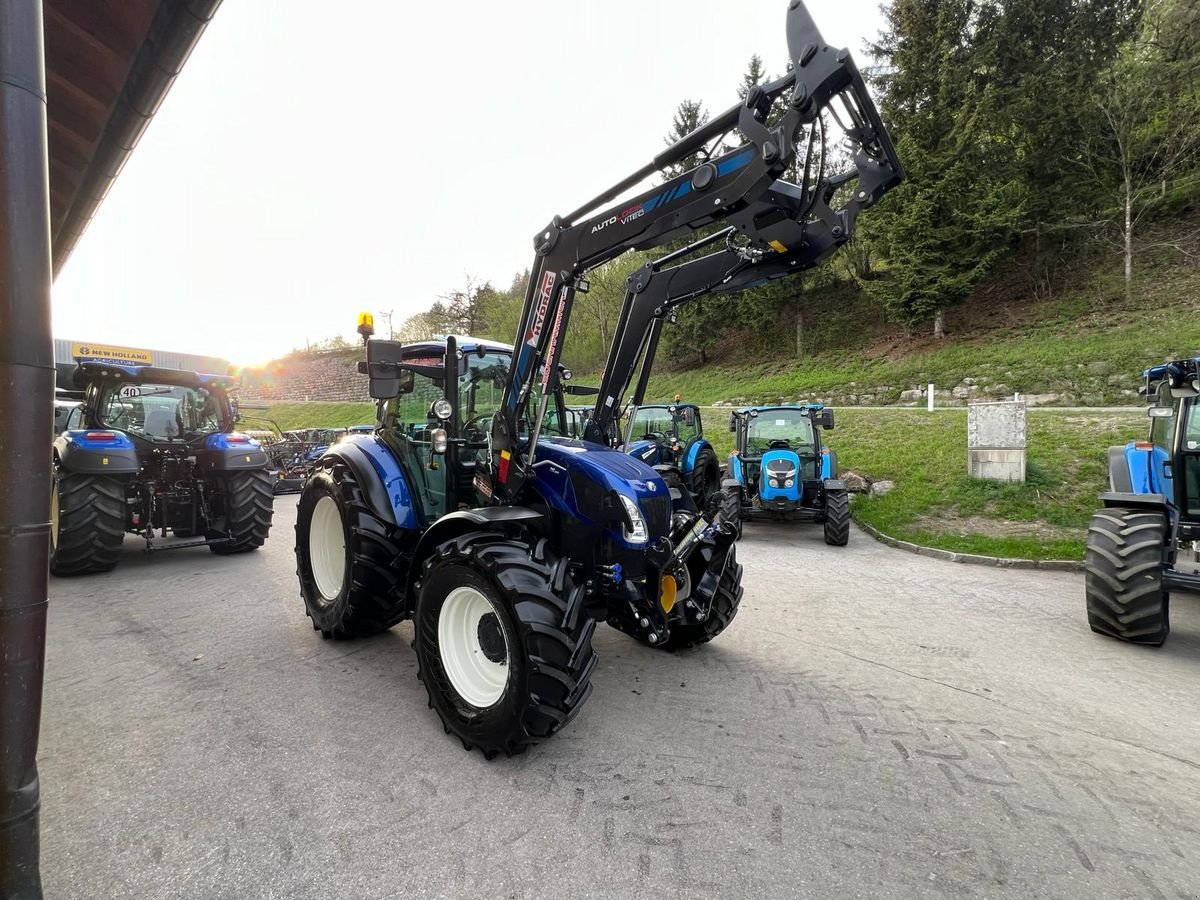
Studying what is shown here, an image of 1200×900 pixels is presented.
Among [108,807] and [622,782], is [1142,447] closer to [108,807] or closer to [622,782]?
[622,782]

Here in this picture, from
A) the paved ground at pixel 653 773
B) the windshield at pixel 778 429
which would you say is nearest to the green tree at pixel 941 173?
A: the windshield at pixel 778 429

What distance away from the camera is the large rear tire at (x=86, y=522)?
5.75 m

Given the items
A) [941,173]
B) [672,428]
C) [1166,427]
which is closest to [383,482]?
[1166,427]

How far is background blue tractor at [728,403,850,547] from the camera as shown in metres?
8.19

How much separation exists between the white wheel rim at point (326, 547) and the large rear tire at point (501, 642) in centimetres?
172

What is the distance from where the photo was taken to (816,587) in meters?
5.96

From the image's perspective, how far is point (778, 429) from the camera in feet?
31.4

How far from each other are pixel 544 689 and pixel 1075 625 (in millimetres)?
4532

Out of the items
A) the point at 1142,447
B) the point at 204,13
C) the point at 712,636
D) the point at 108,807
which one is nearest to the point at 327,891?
the point at 108,807

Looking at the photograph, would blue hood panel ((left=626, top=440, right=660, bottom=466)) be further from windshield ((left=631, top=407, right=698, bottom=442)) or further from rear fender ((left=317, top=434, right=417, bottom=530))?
rear fender ((left=317, top=434, right=417, bottom=530))

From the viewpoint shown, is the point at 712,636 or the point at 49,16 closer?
the point at 49,16

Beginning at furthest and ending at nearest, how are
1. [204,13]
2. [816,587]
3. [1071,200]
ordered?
[1071,200]
[816,587]
[204,13]

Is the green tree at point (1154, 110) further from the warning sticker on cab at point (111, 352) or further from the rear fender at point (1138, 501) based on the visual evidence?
the warning sticker on cab at point (111, 352)

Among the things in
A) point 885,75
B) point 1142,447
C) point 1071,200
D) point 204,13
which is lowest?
point 1142,447
